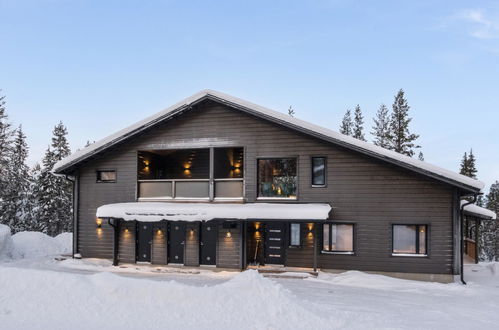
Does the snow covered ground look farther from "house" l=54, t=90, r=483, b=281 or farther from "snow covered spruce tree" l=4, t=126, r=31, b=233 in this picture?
"snow covered spruce tree" l=4, t=126, r=31, b=233

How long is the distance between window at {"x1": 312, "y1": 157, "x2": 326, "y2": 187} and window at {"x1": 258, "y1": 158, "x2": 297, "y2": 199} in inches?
33.4

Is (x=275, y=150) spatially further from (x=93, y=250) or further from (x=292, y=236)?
(x=93, y=250)

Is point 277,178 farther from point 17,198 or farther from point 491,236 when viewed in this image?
point 491,236

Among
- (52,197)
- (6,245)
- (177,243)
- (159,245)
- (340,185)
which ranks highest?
(340,185)

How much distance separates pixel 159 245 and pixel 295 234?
6223 mm

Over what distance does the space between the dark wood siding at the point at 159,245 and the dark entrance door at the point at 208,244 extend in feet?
5.87

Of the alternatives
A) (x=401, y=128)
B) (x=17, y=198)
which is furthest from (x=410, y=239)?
(x=17, y=198)

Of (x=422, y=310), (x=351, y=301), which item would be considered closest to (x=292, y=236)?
(x=351, y=301)

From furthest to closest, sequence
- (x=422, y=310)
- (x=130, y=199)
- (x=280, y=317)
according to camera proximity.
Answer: (x=130, y=199)
(x=422, y=310)
(x=280, y=317)

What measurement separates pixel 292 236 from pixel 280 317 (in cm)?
781

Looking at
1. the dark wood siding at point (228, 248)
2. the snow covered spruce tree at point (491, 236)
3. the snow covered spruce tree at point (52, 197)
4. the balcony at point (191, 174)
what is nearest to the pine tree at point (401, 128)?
the snow covered spruce tree at point (491, 236)

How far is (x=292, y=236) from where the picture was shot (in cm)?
1562

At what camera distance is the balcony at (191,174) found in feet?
54.6

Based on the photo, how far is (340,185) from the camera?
1514 cm
